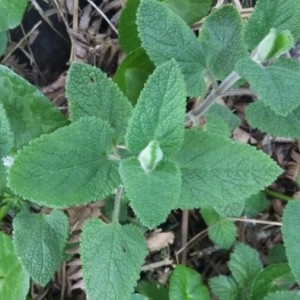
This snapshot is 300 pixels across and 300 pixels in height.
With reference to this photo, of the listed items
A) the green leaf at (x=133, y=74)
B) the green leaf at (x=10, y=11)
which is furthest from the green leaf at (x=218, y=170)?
the green leaf at (x=10, y=11)

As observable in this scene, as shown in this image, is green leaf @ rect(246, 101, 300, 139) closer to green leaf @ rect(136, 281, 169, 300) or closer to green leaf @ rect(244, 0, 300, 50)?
green leaf @ rect(244, 0, 300, 50)

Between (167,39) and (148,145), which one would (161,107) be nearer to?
(148,145)

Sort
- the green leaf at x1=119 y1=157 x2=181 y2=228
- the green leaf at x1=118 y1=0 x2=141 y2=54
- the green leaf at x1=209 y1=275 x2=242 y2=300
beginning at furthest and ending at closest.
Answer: the green leaf at x1=209 y1=275 x2=242 y2=300
the green leaf at x1=118 y1=0 x2=141 y2=54
the green leaf at x1=119 y1=157 x2=181 y2=228

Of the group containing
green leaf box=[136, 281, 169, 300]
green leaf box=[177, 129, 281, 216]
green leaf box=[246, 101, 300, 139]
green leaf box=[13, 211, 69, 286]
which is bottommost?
green leaf box=[136, 281, 169, 300]

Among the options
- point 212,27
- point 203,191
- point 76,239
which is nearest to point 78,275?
point 76,239

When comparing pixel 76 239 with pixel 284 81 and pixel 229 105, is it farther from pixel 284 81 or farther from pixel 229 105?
pixel 284 81

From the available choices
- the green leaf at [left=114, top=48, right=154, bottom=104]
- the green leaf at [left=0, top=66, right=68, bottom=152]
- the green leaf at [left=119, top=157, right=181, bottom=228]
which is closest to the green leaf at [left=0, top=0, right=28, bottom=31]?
the green leaf at [left=0, top=66, right=68, bottom=152]
